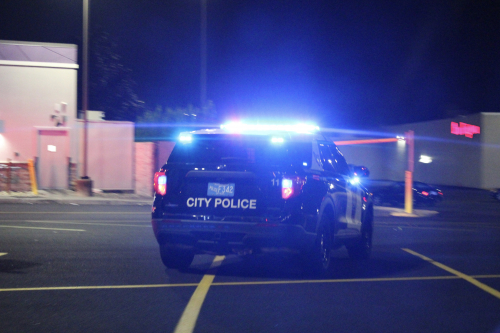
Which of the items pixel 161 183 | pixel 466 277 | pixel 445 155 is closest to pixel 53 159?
pixel 161 183

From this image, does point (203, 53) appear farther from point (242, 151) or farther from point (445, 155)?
point (445, 155)

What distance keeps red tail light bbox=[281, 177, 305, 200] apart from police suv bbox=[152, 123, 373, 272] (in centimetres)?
1

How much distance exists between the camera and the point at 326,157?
8375 mm

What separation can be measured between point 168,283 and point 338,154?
342cm

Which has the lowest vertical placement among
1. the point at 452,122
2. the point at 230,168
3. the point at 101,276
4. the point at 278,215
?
the point at 101,276

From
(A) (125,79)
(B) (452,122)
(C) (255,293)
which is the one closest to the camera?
(C) (255,293)

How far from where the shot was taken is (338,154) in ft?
30.4

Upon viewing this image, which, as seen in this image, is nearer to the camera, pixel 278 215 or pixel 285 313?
pixel 285 313

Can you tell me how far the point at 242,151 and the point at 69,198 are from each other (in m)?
14.6

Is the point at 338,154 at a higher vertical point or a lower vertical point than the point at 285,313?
higher

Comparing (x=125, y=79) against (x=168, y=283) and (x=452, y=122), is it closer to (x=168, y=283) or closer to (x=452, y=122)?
(x=452, y=122)

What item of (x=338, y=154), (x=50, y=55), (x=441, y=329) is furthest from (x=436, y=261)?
(x=50, y=55)

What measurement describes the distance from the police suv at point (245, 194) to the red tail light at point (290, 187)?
0.03 ft

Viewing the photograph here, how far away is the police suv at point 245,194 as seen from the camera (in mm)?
7199
